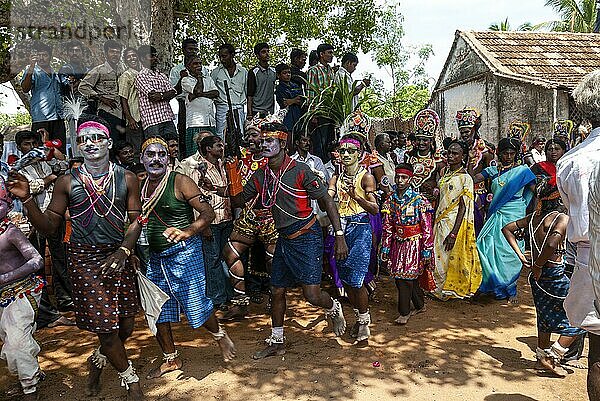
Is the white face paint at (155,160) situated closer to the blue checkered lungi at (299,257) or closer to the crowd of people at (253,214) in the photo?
the crowd of people at (253,214)

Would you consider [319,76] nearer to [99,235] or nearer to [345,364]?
[345,364]

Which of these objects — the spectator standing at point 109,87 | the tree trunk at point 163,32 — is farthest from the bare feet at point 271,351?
the tree trunk at point 163,32

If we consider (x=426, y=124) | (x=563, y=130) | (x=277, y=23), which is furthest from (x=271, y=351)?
(x=277, y=23)

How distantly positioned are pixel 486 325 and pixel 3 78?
774 cm

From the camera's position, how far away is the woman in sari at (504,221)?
249 inches

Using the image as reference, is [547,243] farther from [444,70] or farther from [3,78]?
[444,70]

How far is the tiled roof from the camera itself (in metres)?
13.5

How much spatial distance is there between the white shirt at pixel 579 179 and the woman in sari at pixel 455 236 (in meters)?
2.94

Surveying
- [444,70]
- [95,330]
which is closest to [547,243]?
[95,330]

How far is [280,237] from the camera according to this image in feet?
15.5

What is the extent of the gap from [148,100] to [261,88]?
188 centimetres

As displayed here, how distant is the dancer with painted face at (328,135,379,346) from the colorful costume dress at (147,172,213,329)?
4.79ft

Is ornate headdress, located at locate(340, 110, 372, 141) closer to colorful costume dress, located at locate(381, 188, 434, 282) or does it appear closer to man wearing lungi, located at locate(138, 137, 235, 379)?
colorful costume dress, located at locate(381, 188, 434, 282)

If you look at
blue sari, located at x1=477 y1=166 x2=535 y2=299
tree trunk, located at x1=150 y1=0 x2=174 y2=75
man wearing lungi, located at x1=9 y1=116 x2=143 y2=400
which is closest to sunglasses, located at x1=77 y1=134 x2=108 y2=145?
man wearing lungi, located at x1=9 y1=116 x2=143 y2=400
